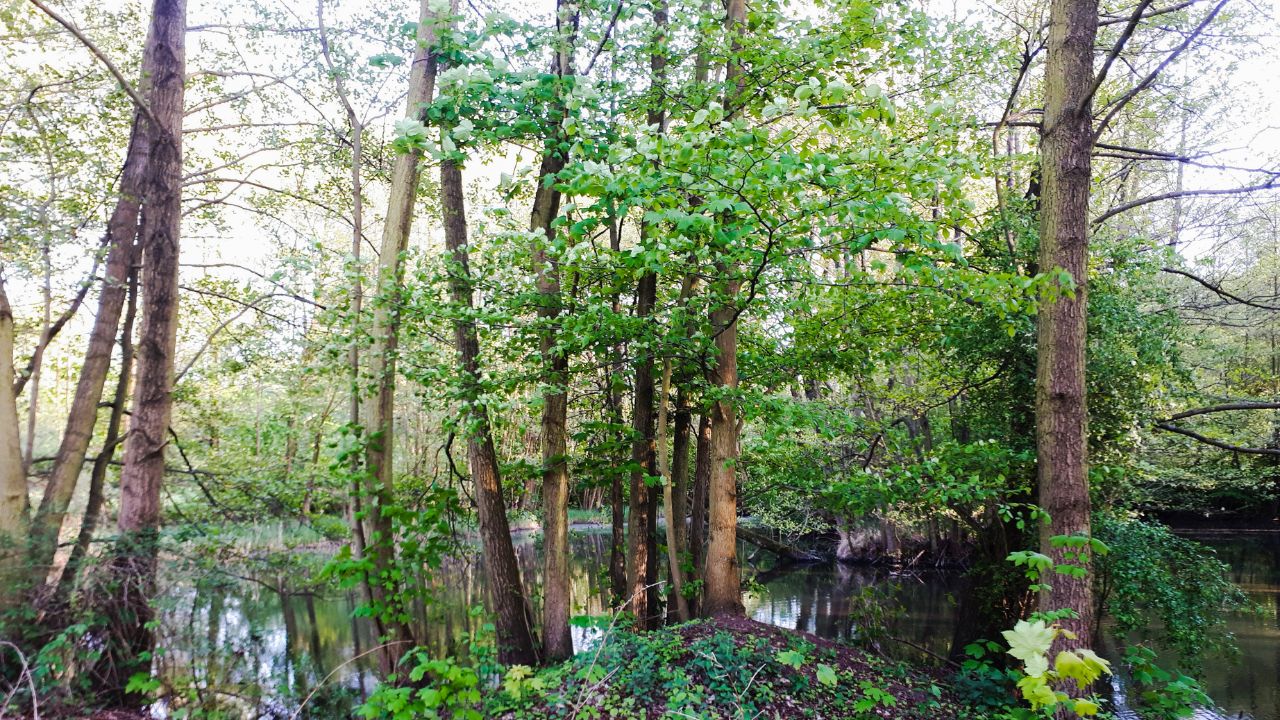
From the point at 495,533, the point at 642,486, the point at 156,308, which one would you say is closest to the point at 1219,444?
the point at 642,486

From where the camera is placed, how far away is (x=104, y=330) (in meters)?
7.41

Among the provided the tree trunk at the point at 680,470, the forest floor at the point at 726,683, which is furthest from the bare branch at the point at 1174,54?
the tree trunk at the point at 680,470

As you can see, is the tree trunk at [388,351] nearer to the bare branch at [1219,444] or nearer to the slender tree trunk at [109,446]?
the slender tree trunk at [109,446]

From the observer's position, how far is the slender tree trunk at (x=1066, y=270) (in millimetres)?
4832

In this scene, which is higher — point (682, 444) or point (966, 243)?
point (966, 243)

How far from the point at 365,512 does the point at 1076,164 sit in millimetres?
6039

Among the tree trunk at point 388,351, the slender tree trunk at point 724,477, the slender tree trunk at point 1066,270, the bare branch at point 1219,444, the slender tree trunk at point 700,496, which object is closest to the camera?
the slender tree trunk at point 1066,270

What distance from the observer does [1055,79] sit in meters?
5.19

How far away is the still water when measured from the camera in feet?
20.7

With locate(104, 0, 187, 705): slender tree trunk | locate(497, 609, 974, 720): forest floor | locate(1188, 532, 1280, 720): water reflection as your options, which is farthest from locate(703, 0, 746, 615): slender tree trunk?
locate(1188, 532, 1280, 720): water reflection

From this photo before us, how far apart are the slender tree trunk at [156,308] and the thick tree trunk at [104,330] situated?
0.41 meters

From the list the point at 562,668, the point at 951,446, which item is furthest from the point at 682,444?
the point at 562,668

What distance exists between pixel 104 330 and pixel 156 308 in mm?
2177

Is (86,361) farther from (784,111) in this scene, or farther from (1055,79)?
(1055,79)
